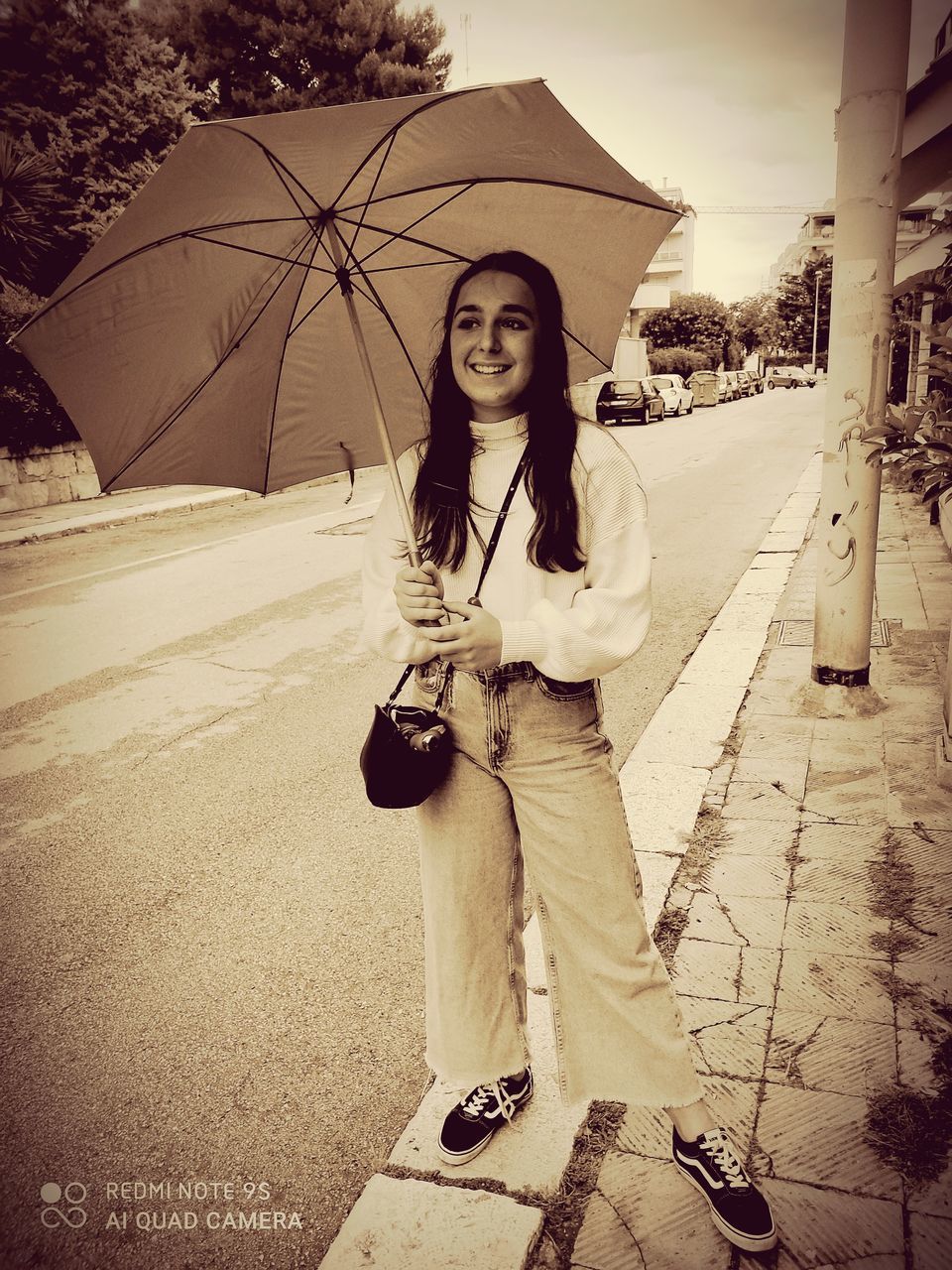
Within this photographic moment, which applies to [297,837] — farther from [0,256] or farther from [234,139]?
[0,256]

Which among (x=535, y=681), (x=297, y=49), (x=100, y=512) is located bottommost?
(x=100, y=512)

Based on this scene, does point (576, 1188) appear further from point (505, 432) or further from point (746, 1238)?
point (505, 432)

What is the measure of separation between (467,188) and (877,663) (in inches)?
160

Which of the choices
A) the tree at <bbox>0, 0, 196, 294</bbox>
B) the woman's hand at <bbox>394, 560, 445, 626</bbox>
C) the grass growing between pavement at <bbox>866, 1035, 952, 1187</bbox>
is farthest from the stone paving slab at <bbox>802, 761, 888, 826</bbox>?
the tree at <bbox>0, 0, 196, 294</bbox>

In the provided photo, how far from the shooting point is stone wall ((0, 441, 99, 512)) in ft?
46.8

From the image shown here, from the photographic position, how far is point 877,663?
16.8 ft

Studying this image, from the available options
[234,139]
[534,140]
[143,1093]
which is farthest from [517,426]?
[143,1093]

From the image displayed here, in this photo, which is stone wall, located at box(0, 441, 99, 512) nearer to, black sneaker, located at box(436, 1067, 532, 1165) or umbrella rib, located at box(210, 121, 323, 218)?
umbrella rib, located at box(210, 121, 323, 218)

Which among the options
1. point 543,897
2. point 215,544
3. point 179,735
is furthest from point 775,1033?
point 215,544

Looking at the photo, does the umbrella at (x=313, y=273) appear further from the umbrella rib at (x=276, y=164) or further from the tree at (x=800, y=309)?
the tree at (x=800, y=309)

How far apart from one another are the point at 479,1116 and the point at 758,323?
87.0 meters

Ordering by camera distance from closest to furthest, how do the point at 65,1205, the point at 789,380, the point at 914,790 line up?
the point at 65,1205 → the point at 914,790 → the point at 789,380

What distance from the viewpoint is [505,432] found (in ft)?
5.99

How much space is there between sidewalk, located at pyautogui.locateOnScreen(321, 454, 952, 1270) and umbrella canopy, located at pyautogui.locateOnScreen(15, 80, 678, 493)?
1.69m
